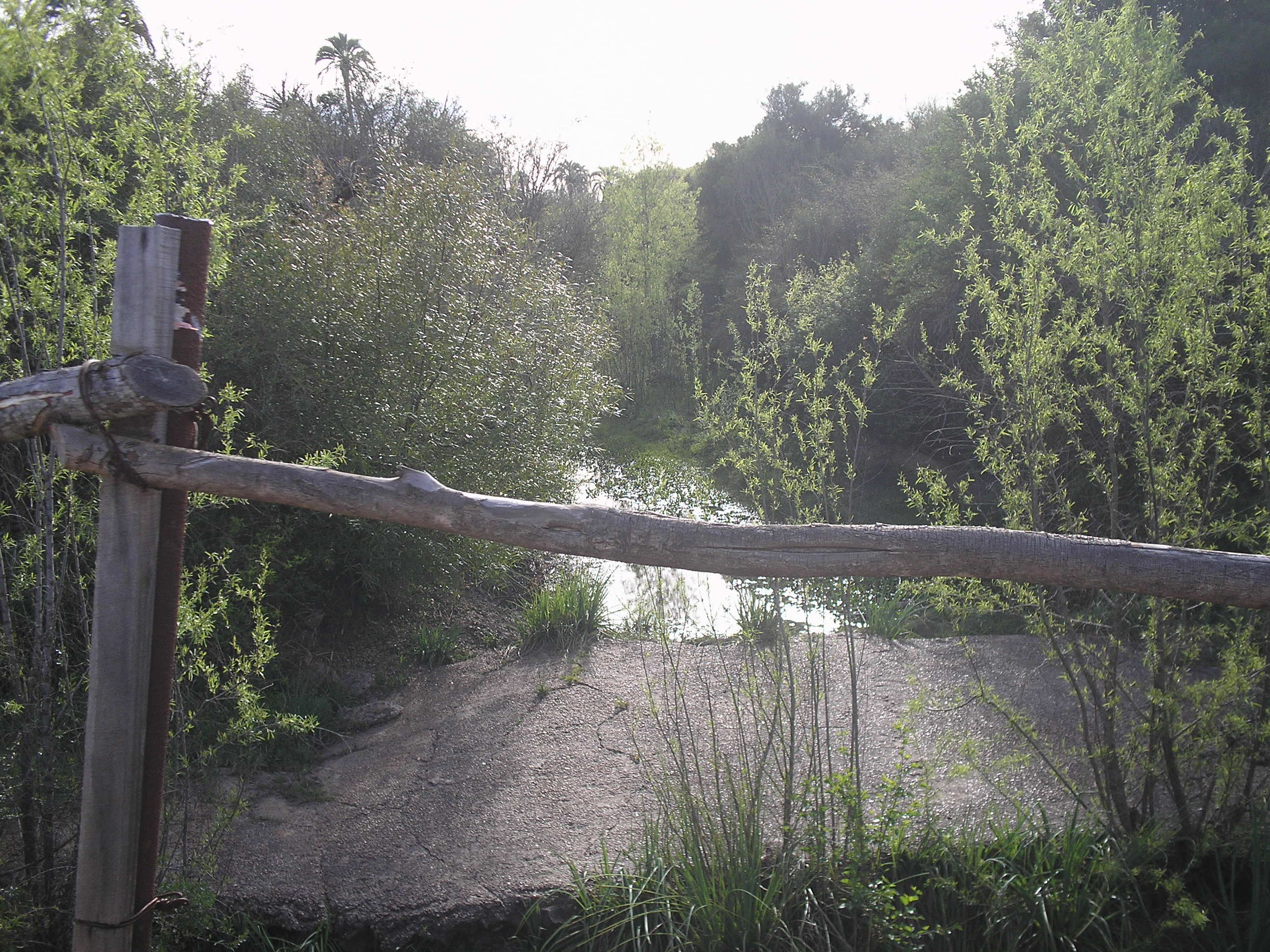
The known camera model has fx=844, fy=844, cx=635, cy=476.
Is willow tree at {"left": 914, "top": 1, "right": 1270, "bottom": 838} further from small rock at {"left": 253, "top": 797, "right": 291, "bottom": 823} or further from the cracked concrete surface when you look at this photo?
small rock at {"left": 253, "top": 797, "right": 291, "bottom": 823}

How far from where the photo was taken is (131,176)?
4.99 meters

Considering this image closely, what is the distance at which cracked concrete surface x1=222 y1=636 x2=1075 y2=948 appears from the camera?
3014 millimetres

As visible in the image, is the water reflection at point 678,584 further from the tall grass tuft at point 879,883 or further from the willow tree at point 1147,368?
the willow tree at point 1147,368

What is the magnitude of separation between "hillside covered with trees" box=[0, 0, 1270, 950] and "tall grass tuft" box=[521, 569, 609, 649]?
0.53 meters

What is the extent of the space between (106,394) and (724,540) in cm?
125

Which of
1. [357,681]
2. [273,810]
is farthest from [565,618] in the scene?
[273,810]

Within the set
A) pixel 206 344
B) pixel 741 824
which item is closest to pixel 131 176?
pixel 206 344

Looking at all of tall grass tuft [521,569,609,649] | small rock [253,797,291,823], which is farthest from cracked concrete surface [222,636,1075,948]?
tall grass tuft [521,569,609,649]

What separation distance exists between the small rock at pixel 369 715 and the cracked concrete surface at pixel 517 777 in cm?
6

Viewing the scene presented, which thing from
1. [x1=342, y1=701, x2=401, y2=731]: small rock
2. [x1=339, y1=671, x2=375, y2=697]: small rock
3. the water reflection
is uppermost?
the water reflection

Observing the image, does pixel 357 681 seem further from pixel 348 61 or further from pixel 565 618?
pixel 348 61

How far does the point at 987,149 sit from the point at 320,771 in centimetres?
424

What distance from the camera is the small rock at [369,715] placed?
4.91 m

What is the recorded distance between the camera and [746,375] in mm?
2988
